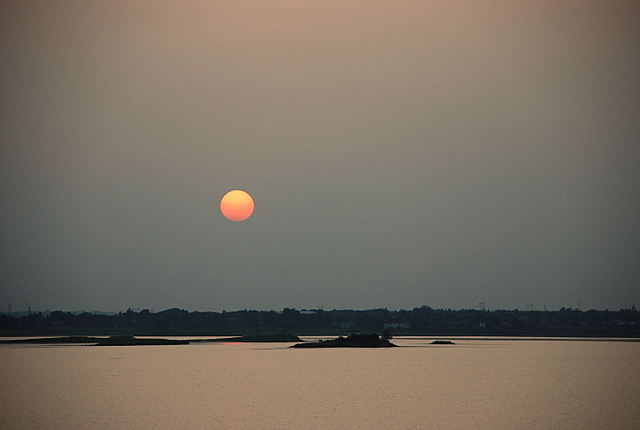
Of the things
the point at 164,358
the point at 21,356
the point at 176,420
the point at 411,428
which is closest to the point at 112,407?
the point at 176,420

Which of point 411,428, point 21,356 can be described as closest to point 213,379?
point 411,428

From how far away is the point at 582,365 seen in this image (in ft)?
491

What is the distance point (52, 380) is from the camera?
112 meters

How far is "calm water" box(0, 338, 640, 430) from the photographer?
6875 centimetres

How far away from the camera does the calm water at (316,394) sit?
68750 mm

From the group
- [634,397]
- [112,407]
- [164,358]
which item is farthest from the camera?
[164,358]

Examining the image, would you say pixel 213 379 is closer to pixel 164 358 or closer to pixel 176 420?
pixel 176 420

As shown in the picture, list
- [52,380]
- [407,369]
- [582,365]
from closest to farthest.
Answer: [52,380], [407,369], [582,365]

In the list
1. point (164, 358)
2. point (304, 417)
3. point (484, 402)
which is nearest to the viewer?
point (304, 417)

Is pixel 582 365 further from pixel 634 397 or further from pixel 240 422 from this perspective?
pixel 240 422

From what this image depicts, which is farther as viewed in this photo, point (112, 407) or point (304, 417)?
point (112, 407)

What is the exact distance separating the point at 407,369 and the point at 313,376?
933 inches

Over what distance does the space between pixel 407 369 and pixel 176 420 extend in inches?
2896

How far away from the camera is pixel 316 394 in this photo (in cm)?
9169
